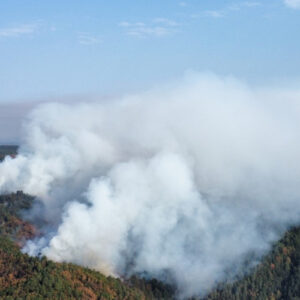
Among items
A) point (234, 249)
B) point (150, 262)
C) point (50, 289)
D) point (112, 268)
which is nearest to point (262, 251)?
point (234, 249)

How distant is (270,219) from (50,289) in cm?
6698

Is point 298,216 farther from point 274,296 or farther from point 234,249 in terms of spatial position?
point 274,296

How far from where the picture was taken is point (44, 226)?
143 meters

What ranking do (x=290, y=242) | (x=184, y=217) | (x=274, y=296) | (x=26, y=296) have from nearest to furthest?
(x=26, y=296) → (x=274, y=296) → (x=290, y=242) → (x=184, y=217)

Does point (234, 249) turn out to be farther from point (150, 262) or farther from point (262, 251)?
point (150, 262)

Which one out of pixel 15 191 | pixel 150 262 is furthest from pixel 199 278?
pixel 15 191

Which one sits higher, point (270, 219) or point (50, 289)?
point (50, 289)

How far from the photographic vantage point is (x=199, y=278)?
113 m

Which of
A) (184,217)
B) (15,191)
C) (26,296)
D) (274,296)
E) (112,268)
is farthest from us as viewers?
(15,191)

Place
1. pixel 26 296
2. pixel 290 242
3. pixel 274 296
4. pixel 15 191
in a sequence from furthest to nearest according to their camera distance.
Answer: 1. pixel 15 191
2. pixel 290 242
3. pixel 274 296
4. pixel 26 296

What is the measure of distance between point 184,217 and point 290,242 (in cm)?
2792

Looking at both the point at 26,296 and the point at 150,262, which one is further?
the point at 150,262

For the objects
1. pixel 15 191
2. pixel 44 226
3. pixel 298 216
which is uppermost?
pixel 298 216

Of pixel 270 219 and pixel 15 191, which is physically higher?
pixel 270 219
